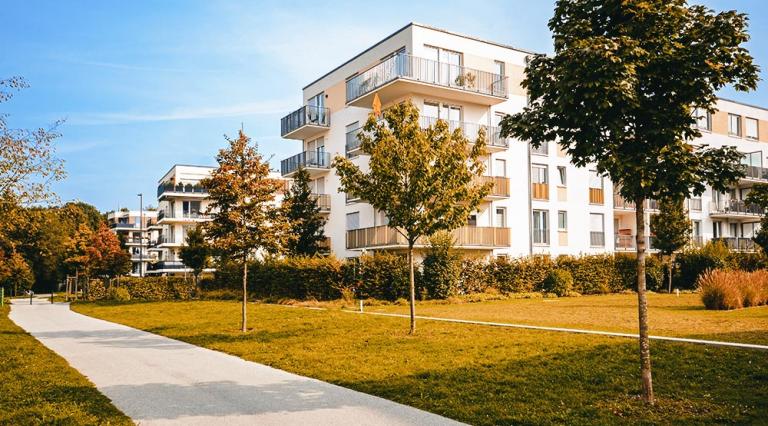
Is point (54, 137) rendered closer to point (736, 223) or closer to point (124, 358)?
point (124, 358)

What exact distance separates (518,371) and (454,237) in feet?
71.9

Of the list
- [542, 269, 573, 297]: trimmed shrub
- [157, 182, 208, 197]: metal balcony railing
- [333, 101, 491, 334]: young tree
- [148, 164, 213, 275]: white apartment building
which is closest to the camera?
[333, 101, 491, 334]: young tree

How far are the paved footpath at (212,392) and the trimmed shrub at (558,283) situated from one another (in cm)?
2224

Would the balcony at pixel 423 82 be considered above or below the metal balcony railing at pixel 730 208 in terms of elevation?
above

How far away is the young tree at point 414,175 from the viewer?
51.6 ft

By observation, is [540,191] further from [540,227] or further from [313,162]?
[313,162]

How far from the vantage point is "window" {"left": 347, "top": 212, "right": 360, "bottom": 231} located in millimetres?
37406

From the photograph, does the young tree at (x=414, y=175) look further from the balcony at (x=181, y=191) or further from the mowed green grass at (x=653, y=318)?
the balcony at (x=181, y=191)

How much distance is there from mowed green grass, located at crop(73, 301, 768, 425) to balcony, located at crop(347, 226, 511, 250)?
15396 mm

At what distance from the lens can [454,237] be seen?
106 feet

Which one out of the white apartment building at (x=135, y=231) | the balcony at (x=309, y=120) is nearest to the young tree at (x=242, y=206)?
the balcony at (x=309, y=120)

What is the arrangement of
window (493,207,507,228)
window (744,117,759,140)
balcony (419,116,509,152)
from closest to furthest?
1. balcony (419,116,509,152)
2. window (493,207,507,228)
3. window (744,117,759,140)

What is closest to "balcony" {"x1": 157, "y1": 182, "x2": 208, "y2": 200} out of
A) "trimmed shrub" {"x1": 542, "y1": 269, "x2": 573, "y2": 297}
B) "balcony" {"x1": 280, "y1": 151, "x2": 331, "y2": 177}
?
"balcony" {"x1": 280, "y1": 151, "x2": 331, "y2": 177}

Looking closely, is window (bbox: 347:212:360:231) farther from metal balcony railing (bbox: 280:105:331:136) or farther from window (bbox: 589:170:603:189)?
window (bbox: 589:170:603:189)
